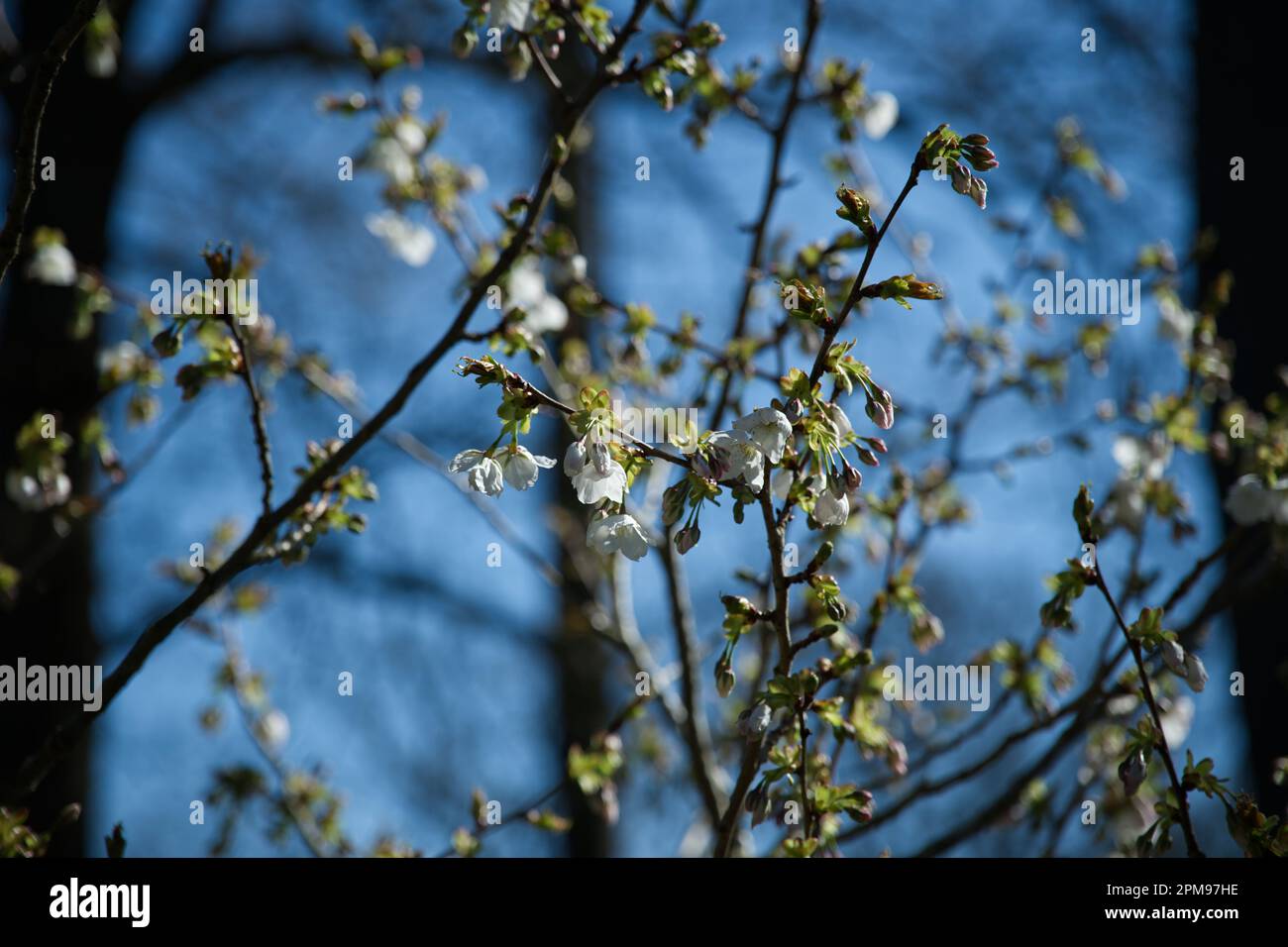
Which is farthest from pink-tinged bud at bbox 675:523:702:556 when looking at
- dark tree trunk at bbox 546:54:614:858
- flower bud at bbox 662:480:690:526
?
dark tree trunk at bbox 546:54:614:858

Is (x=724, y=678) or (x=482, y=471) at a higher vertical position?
(x=482, y=471)

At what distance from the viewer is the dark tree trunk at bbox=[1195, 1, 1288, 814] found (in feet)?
10.6

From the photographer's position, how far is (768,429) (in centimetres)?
132

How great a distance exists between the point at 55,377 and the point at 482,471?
9.66 feet

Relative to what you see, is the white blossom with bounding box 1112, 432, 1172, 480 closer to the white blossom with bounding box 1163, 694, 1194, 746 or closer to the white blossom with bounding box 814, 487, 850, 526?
the white blossom with bounding box 1163, 694, 1194, 746

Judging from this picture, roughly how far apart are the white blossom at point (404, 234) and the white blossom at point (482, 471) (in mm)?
1477

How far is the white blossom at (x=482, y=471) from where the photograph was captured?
1421mm

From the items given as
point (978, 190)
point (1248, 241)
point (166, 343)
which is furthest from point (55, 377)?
point (1248, 241)

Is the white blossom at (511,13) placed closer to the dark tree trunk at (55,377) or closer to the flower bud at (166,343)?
the flower bud at (166,343)

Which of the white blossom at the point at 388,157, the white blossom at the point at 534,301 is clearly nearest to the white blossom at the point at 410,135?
the white blossom at the point at 388,157

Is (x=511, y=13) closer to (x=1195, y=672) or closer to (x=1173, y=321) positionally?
(x=1195, y=672)

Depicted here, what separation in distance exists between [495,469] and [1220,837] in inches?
180
